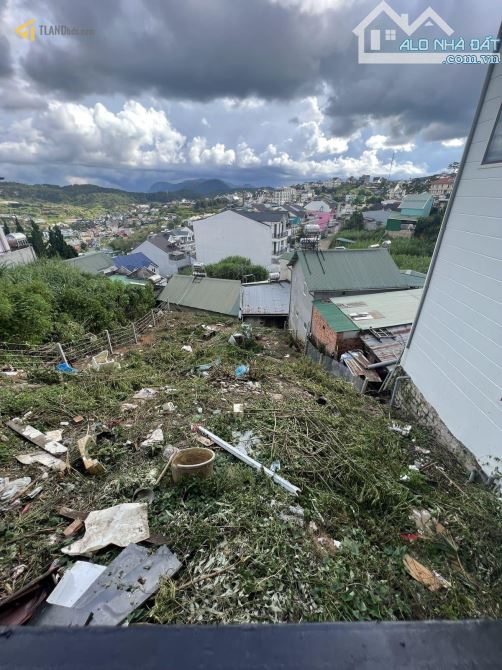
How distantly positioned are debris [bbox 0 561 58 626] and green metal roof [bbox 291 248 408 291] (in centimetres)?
1082

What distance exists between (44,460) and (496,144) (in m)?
7.75

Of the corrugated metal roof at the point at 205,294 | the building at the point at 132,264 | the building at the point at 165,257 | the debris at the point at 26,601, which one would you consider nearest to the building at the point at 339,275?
the corrugated metal roof at the point at 205,294

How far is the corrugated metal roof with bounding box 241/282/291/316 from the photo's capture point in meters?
16.0

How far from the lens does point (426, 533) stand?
3.45 m

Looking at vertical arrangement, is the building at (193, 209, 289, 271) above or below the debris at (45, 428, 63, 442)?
below

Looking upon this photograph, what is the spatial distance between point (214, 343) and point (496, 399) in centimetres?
841

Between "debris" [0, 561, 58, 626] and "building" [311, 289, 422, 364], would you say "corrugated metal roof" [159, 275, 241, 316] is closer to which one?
"building" [311, 289, 422, 364]

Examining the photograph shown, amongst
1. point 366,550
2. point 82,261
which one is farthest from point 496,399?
point 82,261

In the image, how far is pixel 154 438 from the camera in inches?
176

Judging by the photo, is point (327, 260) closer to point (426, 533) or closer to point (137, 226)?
point (426, 533)

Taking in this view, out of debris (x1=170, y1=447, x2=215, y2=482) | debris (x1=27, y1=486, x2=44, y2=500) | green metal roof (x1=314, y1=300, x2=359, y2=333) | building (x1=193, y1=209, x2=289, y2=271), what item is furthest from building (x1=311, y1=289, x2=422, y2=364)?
building (x1=193, y1=209, x2=289, y2=271)

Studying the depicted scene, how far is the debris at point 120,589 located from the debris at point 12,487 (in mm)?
1613

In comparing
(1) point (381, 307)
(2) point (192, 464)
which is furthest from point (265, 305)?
(2) point (192, 464)

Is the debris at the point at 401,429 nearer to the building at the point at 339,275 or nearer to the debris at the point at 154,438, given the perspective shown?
the debris at the point at 154,438
